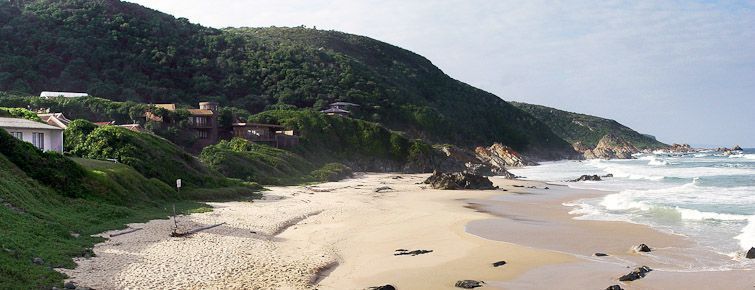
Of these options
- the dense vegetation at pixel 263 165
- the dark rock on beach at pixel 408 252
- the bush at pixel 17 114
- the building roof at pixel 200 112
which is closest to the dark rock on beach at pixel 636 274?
the dark rock on beach at pixel 408 252

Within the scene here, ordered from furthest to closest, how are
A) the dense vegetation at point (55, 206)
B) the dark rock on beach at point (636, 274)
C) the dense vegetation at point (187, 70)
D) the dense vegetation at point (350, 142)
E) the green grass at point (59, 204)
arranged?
the dense vegetation at point (187, 70), the dense vegetation at point (350, 142), the dark rock on beach at point (636, 274), the green grass at point (59, 204), the dense vegetation at point (55, 206)

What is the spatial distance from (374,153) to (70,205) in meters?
54.0

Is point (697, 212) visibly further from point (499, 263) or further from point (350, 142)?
point (350, 142)

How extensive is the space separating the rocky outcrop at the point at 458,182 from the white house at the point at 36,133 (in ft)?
88.4

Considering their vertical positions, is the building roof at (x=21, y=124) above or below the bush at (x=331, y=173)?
above

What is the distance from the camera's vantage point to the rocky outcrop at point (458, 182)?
47.7 metres

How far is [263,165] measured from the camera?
48.0 metres

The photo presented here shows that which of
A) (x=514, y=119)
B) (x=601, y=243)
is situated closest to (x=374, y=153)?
(x=601, y=243)

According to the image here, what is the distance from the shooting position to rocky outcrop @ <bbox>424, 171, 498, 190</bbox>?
4766cm

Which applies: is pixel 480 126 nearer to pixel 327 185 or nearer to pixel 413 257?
pixel 327 185

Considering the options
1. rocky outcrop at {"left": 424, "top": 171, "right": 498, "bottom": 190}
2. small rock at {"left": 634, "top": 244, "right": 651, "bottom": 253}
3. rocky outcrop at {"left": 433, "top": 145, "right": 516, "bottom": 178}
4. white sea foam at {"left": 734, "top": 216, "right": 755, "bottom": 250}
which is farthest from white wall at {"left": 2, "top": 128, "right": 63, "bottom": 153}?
rocky outcrop at {"left": 433, "top": 145, "right": 516, "bottom": 178}

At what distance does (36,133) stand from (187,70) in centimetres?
7281

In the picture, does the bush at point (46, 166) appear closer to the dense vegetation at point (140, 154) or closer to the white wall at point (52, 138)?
the white wall at point (52, 138)

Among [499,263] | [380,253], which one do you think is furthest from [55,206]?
[499,263]
